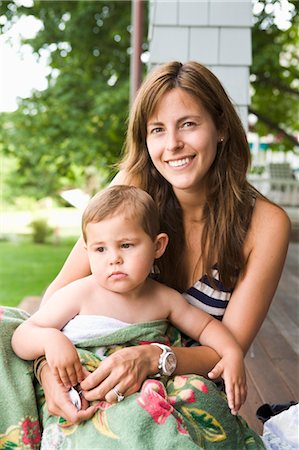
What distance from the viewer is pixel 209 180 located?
6.81 ft

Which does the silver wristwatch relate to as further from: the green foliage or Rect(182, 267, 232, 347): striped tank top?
the green foliage

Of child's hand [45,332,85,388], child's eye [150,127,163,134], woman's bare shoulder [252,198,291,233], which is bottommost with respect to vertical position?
child's hand [45,332,85,388]

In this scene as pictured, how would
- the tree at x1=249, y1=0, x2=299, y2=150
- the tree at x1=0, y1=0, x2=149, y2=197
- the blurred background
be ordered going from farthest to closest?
the tree at x1=0, y1=0, x2=149, y2=197 → the blurred background → the tree at x1=249, y1=0, x2=299, y2=150

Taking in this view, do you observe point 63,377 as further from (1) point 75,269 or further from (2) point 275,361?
(2) point 275,361

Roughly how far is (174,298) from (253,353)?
1.77 metres

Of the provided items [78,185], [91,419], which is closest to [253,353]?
[91,419]

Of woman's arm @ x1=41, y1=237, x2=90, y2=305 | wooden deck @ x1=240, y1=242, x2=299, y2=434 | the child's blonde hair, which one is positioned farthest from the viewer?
wooden deck @ x1=240, y1=242, x2=299, y2=434

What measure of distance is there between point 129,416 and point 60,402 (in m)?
0.19

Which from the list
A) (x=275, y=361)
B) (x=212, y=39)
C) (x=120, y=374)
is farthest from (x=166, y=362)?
(x=212, y=39)

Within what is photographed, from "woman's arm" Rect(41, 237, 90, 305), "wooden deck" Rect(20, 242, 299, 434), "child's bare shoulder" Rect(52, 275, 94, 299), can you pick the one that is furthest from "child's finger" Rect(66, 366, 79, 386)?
"wooden deck" Rect(20, 242, 299, 434)

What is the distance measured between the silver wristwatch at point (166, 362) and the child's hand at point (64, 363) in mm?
183

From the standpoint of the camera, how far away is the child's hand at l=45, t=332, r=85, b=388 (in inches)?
62.5

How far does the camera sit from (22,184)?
1290 cm

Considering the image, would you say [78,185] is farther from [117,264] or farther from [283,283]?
[117,264]
